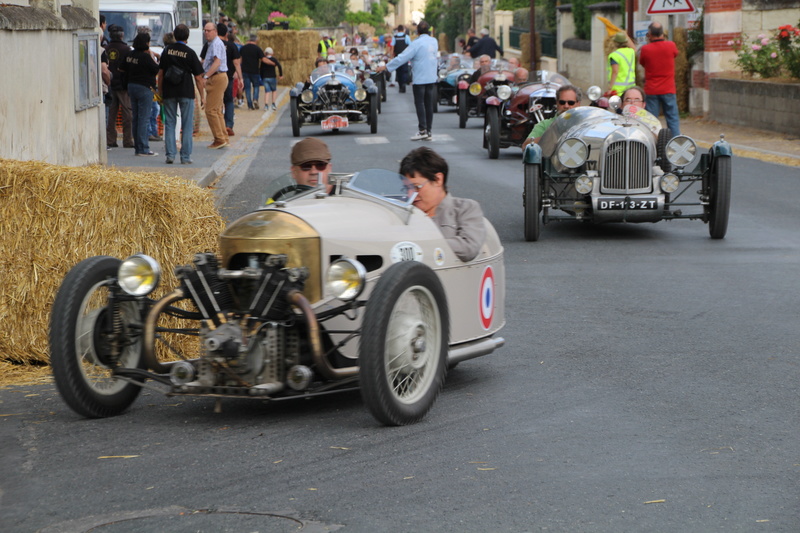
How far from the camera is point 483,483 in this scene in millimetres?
4719

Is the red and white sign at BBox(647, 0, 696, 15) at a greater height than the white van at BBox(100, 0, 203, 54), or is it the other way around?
the white van at BBox(100, 0, 203, 54)

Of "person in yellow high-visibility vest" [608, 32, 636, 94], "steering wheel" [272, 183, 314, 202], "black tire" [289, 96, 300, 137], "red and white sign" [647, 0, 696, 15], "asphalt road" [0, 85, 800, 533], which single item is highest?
"red and white sign" [647, 0, 696, 15]

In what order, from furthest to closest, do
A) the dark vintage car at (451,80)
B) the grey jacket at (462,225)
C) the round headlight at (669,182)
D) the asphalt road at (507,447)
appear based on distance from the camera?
the dark vintage car at (451,80) → the round headlight at (669,182) → the grey jacket at (462,225) → the asphalt road at (507,447)

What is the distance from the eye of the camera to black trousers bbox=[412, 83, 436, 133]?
72.1 feet

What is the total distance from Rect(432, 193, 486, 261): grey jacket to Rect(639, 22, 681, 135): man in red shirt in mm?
13366

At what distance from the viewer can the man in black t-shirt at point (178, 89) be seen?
693 inches

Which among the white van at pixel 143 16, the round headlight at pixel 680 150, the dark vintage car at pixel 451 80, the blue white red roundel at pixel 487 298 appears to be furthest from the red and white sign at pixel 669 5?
the blue white red roundel at pixel 487 298

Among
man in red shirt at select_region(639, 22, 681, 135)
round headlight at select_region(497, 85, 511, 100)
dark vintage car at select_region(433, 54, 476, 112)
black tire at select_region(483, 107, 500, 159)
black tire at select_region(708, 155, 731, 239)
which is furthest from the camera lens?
dark vintage car at select_region(433, 54, 476, 112)

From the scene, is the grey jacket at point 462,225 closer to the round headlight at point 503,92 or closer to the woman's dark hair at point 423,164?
the woman's dark hair at point 423,164

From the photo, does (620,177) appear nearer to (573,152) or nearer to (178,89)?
(573,152)

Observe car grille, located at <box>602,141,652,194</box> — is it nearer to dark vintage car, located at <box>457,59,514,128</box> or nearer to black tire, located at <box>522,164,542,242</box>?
black tire, located at <box>522,164,542,242</box>

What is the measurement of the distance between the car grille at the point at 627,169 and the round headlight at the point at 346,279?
277 inches

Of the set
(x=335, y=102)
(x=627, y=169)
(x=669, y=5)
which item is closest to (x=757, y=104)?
(x=669, y=5)

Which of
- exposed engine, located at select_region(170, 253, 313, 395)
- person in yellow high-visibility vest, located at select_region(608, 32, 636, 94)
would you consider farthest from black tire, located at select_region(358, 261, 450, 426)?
person in yellow high-visibility vest, located at select_region(608, 32, 636, 94)
